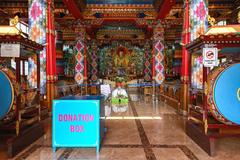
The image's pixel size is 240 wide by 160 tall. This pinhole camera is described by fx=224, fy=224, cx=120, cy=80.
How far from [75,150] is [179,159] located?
1.58 meters

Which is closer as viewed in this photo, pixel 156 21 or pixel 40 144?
pixel 40 144

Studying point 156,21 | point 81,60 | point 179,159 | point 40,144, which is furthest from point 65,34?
point 179,159

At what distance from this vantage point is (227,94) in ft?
12.2

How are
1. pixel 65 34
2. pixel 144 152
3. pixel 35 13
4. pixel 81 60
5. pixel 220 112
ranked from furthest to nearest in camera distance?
pixel 65 34
pixel 81 60
pixel 35 13
pixel 220 112
pixel 144 152

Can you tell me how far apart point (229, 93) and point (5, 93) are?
12.4 ft

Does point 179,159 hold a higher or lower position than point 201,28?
lower

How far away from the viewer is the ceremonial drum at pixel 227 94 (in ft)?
12.1

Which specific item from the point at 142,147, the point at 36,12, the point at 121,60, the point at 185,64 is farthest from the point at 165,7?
the point at 121,60

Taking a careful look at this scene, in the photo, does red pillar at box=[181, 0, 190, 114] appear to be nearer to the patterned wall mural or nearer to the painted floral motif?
the painted floral motif

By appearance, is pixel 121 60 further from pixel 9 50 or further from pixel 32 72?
pixel 9 50

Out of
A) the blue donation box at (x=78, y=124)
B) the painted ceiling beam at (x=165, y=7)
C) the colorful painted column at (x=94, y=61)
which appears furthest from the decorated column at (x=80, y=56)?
the blue donation box at (x=78, y=124)

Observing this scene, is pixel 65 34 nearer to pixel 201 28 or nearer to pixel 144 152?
pixel 201 28

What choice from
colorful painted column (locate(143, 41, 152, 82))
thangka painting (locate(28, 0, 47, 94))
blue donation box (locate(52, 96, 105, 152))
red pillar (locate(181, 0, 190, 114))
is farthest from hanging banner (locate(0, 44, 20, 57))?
colorful painted column (locate(143, 41, 152, 82))

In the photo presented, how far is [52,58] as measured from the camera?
725 cm
